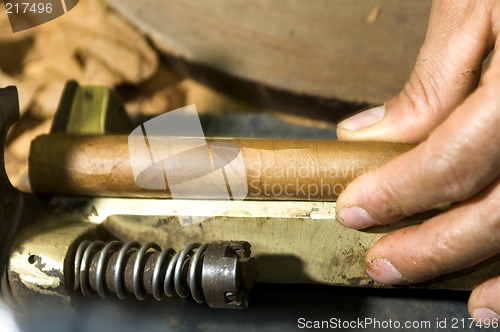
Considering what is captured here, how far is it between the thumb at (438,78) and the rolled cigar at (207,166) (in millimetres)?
66

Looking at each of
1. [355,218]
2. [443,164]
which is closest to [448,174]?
[443,164]

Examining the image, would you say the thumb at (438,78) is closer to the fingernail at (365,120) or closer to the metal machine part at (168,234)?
the fingernail at (365,120)

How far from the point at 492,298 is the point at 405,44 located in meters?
0.62

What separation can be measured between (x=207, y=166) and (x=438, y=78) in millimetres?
332

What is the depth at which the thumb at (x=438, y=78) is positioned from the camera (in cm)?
83

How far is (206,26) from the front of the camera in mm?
1386

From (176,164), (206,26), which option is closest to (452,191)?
(176,164)

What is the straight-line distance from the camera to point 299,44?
1.33 metres

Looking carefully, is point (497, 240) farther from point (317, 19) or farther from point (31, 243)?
point (317, 19)
